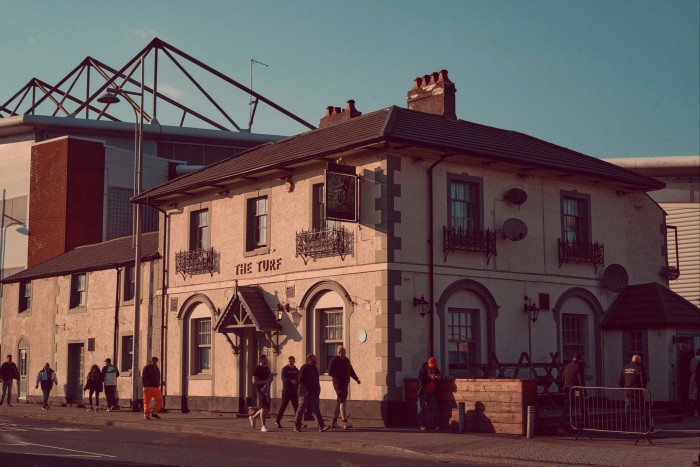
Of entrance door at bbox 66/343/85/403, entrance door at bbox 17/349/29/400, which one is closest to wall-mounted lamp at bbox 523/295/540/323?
entrance door at bbox 66/343/85/403

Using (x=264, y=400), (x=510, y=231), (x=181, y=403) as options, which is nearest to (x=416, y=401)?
(x=264, y=400)

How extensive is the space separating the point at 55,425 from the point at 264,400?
6.69 metres

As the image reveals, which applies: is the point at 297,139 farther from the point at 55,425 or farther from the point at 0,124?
the point at 0,124

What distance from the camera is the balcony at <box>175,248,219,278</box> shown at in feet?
95.2

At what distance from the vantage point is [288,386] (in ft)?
75.6

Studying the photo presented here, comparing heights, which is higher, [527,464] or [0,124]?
[0,124]

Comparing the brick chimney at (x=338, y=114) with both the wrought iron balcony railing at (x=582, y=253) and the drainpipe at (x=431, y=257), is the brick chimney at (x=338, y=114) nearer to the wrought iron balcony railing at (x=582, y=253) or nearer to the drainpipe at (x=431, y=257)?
the drainpipe at (x=431, y=257)

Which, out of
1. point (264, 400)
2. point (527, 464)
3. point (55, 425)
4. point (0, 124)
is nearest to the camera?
point (527, 464)

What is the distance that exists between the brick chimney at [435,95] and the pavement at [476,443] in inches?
391

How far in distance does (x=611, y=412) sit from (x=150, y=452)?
9758 millimetres

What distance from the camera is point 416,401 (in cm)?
2278

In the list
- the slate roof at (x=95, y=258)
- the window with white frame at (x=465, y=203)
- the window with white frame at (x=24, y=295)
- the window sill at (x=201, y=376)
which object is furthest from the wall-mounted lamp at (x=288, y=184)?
the window with white frame at (x=24, y=295)

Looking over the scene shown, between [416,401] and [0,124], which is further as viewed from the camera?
[0,124]

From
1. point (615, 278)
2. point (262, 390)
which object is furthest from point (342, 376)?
point (615, 278)
